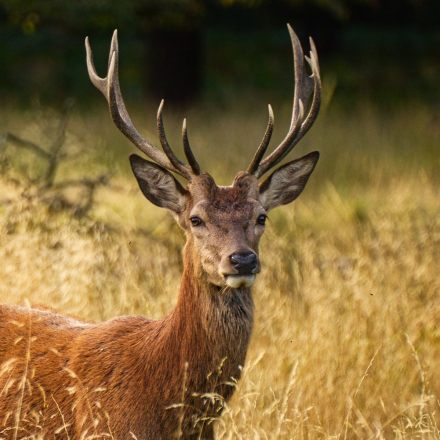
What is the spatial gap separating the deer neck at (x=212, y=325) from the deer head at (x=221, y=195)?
0.09 m

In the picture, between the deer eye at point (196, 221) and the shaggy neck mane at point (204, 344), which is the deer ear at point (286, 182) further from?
the shaggy neck mane at point (204, 344)

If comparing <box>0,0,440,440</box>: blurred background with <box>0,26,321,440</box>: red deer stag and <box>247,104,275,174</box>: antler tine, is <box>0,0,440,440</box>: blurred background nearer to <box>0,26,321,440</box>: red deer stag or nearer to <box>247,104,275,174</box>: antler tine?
<box>0,26,321,440</box>: red deer stag

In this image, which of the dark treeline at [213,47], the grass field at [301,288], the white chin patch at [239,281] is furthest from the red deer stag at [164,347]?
the dark treeline at [213,47]

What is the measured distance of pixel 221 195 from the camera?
377 centimetres

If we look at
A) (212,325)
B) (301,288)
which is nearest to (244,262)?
(212,325)

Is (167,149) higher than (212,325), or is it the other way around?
(167,149)

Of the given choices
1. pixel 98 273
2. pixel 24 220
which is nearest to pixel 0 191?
pixel 24 220

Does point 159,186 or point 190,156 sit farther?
point 159,186

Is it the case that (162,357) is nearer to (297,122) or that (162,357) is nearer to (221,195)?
(221,195)

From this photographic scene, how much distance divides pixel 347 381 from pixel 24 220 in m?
2.65

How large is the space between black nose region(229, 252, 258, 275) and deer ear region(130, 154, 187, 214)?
64 cm

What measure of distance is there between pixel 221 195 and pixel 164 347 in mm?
781

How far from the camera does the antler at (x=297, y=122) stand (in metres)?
3.82

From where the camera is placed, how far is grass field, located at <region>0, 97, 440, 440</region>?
14.5ft
